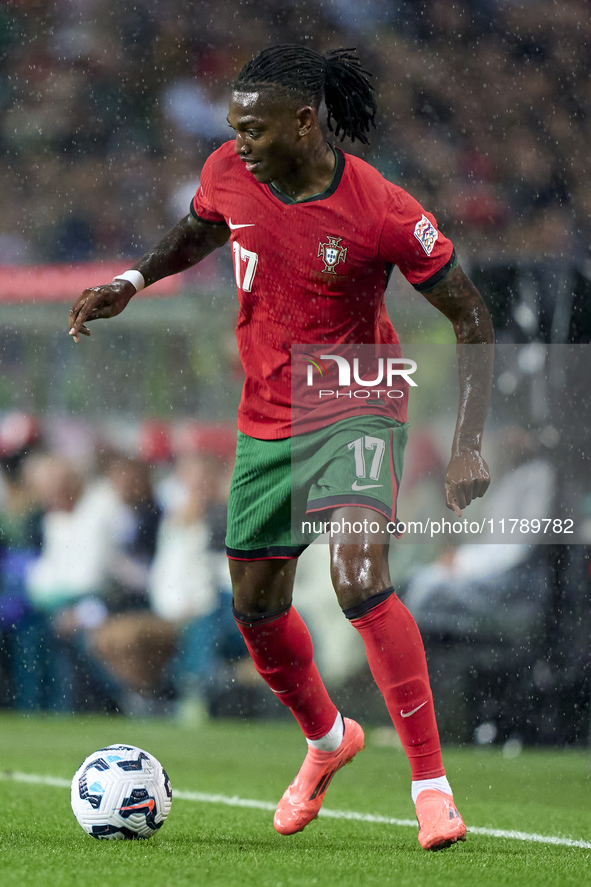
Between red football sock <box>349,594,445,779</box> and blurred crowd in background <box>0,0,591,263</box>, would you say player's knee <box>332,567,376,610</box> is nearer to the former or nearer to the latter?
red football sock <box>349,594,445,779</box>

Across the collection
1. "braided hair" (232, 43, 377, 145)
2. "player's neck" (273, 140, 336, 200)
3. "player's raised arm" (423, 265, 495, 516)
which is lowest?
"player's raised arm" (423, 265, 495, 516)

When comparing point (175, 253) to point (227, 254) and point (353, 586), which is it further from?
point (227, 254)

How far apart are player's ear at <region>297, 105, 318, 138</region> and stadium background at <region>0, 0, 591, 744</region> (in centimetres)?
309

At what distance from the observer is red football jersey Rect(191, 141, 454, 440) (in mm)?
3080

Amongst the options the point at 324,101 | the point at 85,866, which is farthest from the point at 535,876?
the point at 324,101

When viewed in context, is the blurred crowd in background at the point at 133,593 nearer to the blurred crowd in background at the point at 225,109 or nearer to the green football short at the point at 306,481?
the blurred crowd in background at the point at 225,109

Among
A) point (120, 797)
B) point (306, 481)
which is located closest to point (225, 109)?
point (306, 481)

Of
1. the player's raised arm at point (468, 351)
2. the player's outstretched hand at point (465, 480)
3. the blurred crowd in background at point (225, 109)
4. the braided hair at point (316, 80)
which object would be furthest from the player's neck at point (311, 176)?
the blurred crowd in background at point (225, 109)

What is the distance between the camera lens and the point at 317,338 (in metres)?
3.20

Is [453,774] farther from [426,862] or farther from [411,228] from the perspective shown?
[411,228]

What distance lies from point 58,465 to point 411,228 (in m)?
4.02

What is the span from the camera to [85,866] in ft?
8.78

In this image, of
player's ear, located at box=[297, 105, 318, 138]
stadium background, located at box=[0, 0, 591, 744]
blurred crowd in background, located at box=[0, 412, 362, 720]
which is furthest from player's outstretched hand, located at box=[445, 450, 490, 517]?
blurred crowd in background, located at box=[0, 412, 362, 720]

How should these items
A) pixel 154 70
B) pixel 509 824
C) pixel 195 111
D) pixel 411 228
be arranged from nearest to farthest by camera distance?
pixel 411 228, pixel 509 824, pixel 195 111, pixel 154 70
